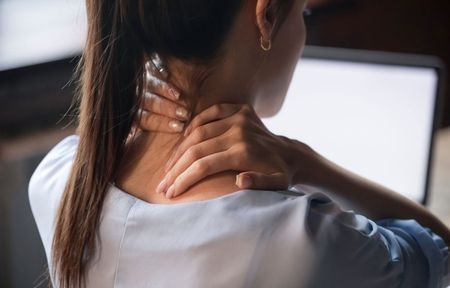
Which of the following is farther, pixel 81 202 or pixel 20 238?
pixel 20 238

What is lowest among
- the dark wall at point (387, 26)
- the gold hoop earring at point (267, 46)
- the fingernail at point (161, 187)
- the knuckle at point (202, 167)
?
the dark wall at point (387, 26)

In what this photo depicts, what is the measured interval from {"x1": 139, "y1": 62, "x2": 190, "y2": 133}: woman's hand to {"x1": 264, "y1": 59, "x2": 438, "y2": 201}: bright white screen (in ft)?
1.80

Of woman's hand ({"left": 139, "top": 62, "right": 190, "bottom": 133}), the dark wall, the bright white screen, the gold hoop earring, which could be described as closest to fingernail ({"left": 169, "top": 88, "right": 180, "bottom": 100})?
woman's hand ({"left": 139, "top": 62, "right": 190, "bottom": 133})

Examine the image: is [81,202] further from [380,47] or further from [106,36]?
[380,47]

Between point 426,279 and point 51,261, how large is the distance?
0.45m

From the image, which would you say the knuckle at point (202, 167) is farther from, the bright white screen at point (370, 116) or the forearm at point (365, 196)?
the bright white screen at point (370, 116)

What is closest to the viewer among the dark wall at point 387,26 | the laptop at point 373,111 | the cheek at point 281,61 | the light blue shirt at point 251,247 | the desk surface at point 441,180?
the light blue shirt at point 251,247

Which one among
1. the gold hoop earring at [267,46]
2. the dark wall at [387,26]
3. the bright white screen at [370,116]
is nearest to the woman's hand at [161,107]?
the gold hoop earring at [267,46]

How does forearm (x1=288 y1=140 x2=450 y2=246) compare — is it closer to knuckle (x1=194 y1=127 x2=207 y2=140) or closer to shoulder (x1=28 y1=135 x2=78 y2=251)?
knuckle (x1=194 y1=127 x2=207 y2=140)

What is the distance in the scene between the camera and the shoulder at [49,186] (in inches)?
34.7

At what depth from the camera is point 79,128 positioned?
2.72ft

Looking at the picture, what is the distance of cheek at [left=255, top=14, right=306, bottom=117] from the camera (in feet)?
2.65

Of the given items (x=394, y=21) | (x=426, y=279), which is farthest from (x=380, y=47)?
(x=426, y=279)

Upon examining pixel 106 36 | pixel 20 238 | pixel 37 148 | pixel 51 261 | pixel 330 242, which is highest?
pixel 106 36
